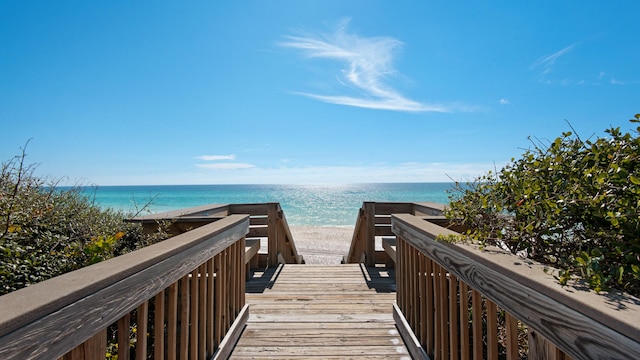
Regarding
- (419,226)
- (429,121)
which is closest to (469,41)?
(419,226)

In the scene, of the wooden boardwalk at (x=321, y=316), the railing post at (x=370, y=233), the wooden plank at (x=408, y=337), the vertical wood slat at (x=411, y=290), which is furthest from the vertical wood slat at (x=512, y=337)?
the railing post at (x=370, y=233)

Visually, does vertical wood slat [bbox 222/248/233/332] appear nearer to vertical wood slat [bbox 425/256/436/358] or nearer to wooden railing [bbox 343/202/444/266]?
vertical wood slat [bbox 425/256/436/358]

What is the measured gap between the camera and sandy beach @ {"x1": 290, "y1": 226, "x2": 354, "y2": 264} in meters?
9.14

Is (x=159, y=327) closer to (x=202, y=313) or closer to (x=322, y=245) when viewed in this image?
(x=202, y=313)

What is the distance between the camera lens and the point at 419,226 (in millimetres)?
1782

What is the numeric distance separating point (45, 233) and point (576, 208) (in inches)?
98.0

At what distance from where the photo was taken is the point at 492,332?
1.11m

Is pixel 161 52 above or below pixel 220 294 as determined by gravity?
above

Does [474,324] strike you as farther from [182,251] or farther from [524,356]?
[182,251]

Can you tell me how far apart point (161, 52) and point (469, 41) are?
797cm

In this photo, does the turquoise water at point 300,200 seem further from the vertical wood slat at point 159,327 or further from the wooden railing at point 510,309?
the wooden railing at point 510,309

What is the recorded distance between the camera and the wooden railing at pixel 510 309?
59 centimetres

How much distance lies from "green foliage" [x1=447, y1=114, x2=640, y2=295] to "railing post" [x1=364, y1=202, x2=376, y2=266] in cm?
267

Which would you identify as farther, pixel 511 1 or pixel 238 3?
pixel 238 3
